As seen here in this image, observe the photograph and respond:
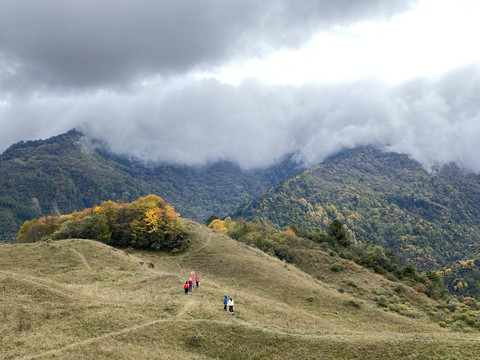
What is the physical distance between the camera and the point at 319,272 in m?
77.4

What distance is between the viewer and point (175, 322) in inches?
1134

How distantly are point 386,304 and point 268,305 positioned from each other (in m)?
29.6

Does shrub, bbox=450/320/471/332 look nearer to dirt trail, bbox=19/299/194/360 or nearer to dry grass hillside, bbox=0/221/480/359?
dry grass hillside, bbox=0/221/480/359

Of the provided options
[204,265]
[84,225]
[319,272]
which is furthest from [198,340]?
[84,225]

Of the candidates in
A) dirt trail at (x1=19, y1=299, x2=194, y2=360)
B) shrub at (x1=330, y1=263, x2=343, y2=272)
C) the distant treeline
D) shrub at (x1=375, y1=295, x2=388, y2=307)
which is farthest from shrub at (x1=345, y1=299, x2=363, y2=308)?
the distant treeline

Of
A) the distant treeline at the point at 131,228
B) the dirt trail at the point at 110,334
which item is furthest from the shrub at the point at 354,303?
the distant treeline at the point at 131,228

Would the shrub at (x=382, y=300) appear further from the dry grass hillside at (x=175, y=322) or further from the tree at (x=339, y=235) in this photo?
the tree at (x=339, y=235)

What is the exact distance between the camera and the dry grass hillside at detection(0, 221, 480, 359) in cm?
2444

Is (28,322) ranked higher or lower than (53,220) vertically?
lower

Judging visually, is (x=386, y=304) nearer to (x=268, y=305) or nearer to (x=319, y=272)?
(x=319, y=272)

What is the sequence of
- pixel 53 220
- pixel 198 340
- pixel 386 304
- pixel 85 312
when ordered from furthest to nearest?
pixel 53 220 → pixel 386 304 → pixel 85 312 → pixel 198 340

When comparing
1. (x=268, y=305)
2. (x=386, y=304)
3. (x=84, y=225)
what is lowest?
(x=386, y=304)

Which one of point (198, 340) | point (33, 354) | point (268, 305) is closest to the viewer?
point (33, 354)

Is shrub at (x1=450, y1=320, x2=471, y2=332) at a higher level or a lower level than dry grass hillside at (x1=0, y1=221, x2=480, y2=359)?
lower
